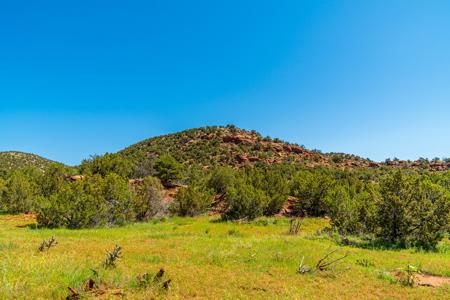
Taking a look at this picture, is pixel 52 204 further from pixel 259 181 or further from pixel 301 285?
pixel 259 181

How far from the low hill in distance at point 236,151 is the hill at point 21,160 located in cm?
2798

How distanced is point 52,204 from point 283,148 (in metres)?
70.5

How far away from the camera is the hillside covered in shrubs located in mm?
19391

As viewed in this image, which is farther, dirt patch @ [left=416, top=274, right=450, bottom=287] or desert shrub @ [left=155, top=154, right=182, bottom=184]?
desert shrub @ [left=155, top=154, right=182, bottom=184]

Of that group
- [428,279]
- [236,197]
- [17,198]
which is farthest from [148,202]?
[428,279]

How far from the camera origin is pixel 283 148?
88312mm

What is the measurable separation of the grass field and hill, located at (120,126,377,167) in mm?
56691

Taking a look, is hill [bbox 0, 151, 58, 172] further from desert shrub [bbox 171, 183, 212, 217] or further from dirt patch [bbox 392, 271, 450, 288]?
dirt patch [bbox 392, 271, 450, 288]

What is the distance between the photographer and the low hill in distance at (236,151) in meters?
75.6

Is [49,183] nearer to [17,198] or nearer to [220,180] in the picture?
[17,198]

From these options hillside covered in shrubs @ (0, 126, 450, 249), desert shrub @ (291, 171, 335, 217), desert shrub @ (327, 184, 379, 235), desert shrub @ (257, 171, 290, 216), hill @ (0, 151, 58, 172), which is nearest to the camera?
hillside covered in shrubs @ (0, 126, 450, 249)

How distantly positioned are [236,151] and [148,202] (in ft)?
156

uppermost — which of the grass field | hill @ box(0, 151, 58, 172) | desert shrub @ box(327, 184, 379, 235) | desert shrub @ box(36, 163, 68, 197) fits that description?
hill @ box(0, 151, 58, 172)

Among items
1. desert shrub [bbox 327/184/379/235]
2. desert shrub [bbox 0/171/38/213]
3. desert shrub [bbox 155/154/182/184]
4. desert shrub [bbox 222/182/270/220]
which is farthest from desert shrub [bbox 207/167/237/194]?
desert shrub [bbox 327/184/379/235]
